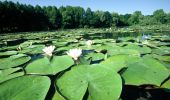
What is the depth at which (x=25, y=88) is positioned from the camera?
1.52 m

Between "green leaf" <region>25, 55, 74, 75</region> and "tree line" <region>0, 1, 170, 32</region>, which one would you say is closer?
"green leaf" <region>25, 55, 74, 75</region>

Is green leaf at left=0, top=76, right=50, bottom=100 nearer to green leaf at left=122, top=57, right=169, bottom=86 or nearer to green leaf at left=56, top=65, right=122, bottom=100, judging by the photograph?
green leaf at left=56, top=65, right=122, bottom=100

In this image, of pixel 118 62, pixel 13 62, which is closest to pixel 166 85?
pixel 118 62

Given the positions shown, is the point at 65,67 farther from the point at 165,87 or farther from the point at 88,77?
the point at 165,87

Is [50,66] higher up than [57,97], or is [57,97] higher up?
[50,66]

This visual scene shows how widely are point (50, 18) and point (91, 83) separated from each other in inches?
1296

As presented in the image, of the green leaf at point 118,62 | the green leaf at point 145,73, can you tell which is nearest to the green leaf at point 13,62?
the green leaf at point 118,62

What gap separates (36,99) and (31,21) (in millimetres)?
29254

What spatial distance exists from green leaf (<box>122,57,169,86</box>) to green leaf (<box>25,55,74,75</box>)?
671 millimetres

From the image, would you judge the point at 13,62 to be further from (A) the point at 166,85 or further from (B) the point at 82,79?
(A) the point at 166,85

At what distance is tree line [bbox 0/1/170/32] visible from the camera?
83.0 ft

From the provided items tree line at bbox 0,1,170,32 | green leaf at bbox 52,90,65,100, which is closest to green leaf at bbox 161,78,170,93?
green leaf at bbox 52,90,65,100

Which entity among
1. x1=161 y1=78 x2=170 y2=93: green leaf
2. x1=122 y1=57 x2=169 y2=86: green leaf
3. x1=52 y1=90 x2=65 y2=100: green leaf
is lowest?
x1=161 y1=78 x2=170 y2=93: green leaf

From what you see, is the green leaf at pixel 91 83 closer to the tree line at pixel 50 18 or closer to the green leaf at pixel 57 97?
the green leaf at pixel 57 97
